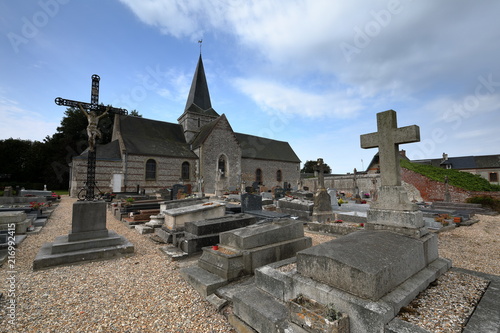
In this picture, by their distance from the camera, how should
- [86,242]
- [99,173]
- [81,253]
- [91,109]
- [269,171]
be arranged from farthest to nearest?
[269,171] → [99,173] → [91,109] → [86,242] → [81,253]

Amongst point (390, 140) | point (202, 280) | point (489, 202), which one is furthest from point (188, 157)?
point (489, 202)

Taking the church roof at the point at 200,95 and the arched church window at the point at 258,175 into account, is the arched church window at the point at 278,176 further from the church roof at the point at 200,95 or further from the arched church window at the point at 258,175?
the church roof at the point at 200,95

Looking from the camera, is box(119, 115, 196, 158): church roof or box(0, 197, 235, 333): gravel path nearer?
box(0, 197, 235, 333): gravel path

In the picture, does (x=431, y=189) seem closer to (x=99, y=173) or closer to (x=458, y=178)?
(x=458, y=178)

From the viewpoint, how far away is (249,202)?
8.50 m

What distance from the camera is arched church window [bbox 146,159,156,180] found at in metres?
20.6

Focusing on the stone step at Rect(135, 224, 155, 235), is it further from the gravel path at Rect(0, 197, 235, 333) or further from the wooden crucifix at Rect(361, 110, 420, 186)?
the wooden crucifix at Rect(361, 110, 420, 186)

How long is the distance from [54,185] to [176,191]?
980 inches

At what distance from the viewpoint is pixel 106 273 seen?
3969 millimetres

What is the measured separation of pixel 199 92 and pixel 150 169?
13.4 metres

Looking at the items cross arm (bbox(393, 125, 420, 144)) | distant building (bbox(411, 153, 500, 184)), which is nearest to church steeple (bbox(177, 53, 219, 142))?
cross arm (bbox(393, 125, 420, 144))

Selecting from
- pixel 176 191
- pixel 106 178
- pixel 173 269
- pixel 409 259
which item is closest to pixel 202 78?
pixel 106 178

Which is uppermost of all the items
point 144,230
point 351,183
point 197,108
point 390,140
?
point 197,108

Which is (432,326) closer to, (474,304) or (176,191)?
(474,304)
